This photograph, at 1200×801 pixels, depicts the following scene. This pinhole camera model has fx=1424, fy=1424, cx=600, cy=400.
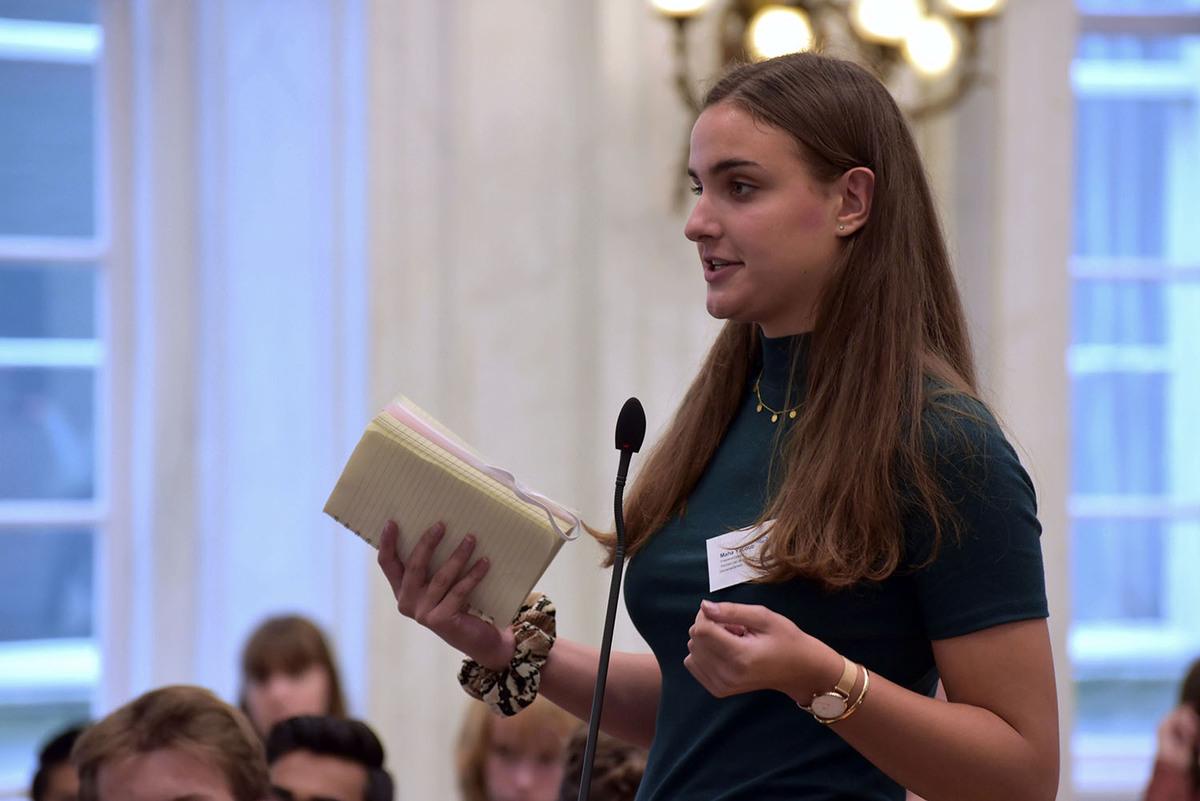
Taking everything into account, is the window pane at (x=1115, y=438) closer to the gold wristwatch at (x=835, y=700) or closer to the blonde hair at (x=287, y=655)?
the blonde hair at (x=287, y=655)

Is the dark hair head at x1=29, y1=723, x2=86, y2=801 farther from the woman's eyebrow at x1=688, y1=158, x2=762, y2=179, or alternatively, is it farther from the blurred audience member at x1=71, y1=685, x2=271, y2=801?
the woman's eyebrow at x1=688, y1=158, x2=762, y2=179

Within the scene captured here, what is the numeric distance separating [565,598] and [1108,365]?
2.23 meters

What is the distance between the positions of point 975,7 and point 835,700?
310 centimetres

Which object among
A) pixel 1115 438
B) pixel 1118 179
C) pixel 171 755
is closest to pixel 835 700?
pixel 171 755

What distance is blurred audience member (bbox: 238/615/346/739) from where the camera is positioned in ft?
11.7

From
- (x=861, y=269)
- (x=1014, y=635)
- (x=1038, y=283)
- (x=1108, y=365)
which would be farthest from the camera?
(x=1108, y=365)

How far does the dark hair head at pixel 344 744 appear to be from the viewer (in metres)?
2.72

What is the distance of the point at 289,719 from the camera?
2.83m

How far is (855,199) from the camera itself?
160 cm

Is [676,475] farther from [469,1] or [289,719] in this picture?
[469,1]

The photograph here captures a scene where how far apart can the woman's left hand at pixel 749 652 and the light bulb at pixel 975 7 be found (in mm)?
3091

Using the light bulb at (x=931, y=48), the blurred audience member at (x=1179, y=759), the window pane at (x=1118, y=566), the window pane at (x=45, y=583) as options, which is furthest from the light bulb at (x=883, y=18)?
the window pane at (x=45, y=583)

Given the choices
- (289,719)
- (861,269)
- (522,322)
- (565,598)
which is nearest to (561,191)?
(522,322)

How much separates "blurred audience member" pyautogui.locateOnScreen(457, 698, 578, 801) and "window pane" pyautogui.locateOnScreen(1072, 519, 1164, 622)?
249cm
